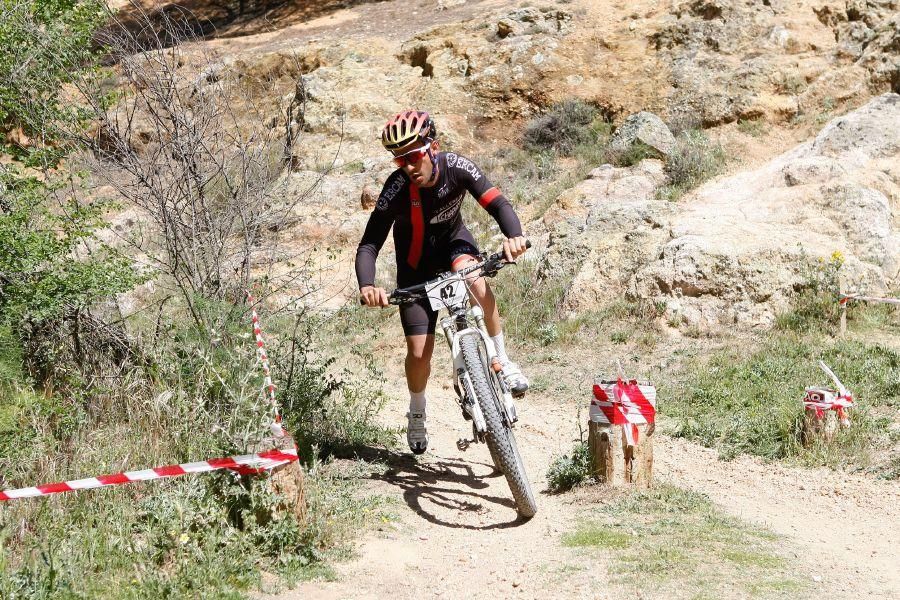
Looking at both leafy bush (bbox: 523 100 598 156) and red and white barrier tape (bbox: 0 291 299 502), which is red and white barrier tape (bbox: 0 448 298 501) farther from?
leafy bush (bbox: 523 100 598 156)

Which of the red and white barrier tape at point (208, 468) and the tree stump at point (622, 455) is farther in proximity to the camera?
the tree stump at point (622, 455)

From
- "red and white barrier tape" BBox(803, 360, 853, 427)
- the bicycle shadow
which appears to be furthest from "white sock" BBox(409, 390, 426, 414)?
"red and white barrier tape" BBox(803, 360, 853, 427)

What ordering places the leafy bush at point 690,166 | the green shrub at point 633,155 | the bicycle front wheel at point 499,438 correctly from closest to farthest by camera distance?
the bicycle front wheel at point 499,438, the leafy bush at point 690,166, the green shrub at point 633,155

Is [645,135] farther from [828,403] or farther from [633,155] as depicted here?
[828,403]

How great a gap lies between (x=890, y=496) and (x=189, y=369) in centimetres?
449

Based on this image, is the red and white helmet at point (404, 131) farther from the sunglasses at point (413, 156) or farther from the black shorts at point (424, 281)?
the black shorts at point (424, 281)

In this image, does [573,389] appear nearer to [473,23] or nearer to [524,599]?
[524,599]

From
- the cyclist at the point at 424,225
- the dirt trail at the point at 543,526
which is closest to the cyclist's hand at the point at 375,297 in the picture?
the cyclist at the point at 424,225

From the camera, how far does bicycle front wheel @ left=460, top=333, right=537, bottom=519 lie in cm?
451

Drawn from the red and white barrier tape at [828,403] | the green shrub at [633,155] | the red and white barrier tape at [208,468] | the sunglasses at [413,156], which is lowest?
the red and white barrier tape at [828,403]

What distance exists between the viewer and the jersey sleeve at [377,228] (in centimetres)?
509

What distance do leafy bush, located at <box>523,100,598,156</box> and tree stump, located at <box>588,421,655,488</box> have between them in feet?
34.0

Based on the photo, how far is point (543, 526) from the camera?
15.0ft

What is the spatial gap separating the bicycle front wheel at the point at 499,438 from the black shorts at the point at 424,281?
51 cm
